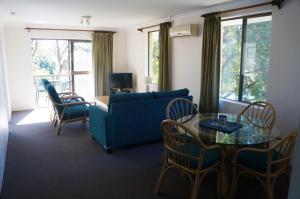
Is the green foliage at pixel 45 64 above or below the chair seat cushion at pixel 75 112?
above

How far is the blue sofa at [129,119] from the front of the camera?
12.3 feet

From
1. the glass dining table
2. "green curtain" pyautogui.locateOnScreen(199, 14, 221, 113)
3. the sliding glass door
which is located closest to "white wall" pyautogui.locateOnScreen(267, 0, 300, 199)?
the glass dining table

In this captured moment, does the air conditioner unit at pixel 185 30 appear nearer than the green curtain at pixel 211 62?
No

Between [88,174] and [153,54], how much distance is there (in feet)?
14.1

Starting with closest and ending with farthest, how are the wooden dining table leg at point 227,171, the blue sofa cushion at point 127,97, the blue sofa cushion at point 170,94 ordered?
the wooden dining table leg at point 227,171 → the blue sofa cushion at point 127,97 → the blue sofa cushion at point 170,94

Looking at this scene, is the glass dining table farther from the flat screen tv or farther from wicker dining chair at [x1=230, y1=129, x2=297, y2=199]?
the flat screen tv

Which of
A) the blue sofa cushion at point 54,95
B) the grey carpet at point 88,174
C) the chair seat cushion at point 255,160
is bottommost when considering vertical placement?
the grey carpet at point 88,174

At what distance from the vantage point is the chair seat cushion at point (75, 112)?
15.9 ft

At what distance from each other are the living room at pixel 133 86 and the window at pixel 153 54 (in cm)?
9

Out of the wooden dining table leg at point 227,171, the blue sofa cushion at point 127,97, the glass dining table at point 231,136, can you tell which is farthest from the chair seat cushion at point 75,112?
the wooden dining table leg at point 227,171

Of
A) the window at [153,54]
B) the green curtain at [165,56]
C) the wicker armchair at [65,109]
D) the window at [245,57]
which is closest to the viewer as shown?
the window at [245,57]

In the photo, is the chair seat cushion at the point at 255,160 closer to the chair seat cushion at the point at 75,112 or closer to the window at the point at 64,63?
the chair seat cushion at the point at 75,112

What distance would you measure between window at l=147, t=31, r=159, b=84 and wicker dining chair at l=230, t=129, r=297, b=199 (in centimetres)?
444

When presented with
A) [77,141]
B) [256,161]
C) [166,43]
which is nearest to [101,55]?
[166,43]
